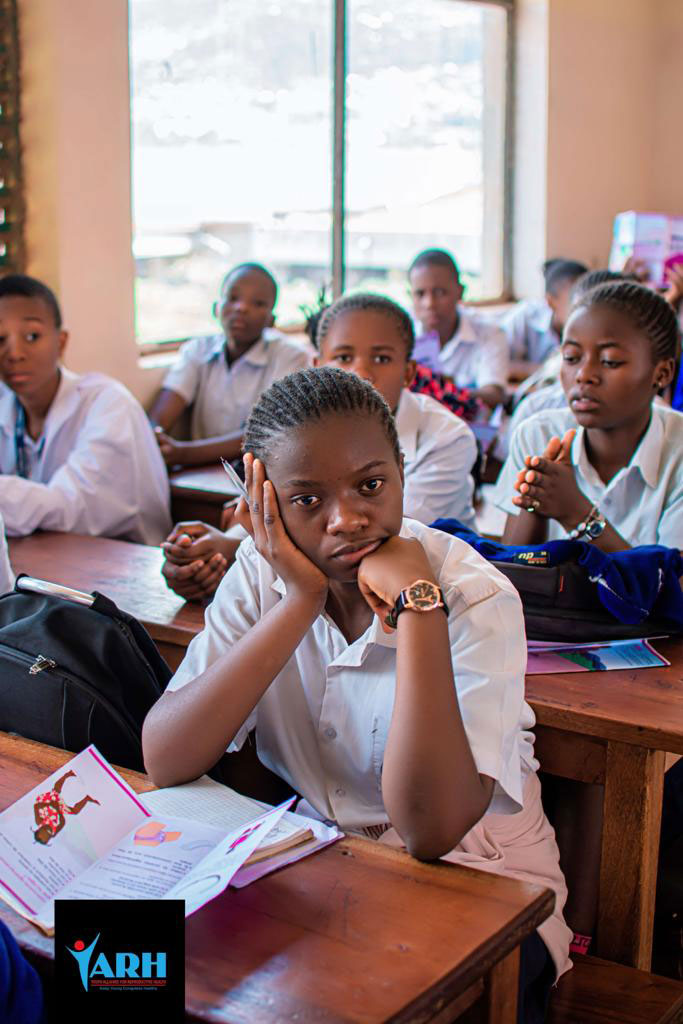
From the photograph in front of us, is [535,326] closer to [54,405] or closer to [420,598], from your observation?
[54,405]

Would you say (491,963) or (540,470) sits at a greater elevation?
(540,470)

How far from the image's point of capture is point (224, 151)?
16.2 feet

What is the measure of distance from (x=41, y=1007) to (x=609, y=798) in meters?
0.87

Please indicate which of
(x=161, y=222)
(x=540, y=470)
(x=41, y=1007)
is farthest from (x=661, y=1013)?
(x=161, y=222)

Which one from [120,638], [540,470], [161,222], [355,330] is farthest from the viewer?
[161,222]

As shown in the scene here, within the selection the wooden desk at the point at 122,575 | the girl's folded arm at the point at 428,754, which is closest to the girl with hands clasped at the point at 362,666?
the girl's folded arm at the point at 428,754

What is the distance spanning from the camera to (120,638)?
4.93 feet

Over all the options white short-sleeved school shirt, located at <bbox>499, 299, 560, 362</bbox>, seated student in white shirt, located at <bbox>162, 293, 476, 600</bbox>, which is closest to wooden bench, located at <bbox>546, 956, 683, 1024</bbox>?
seated student in white shirt, located at <bbox>162, 293, 476, 600</bbox>

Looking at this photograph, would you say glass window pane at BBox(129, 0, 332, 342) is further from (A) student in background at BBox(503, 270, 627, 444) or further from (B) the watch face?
(B) the watch face

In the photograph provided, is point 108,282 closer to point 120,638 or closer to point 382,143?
point 382,143

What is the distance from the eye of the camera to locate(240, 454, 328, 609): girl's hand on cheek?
138 cm

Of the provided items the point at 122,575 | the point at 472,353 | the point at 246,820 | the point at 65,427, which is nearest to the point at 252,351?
the point at 65,427

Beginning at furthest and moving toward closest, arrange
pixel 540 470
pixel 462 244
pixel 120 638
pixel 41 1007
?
pixel 462 244
pixel 540 470
pixel 120 638
pixel 41 1007

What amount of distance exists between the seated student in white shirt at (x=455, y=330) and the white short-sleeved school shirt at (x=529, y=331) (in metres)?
0.74
